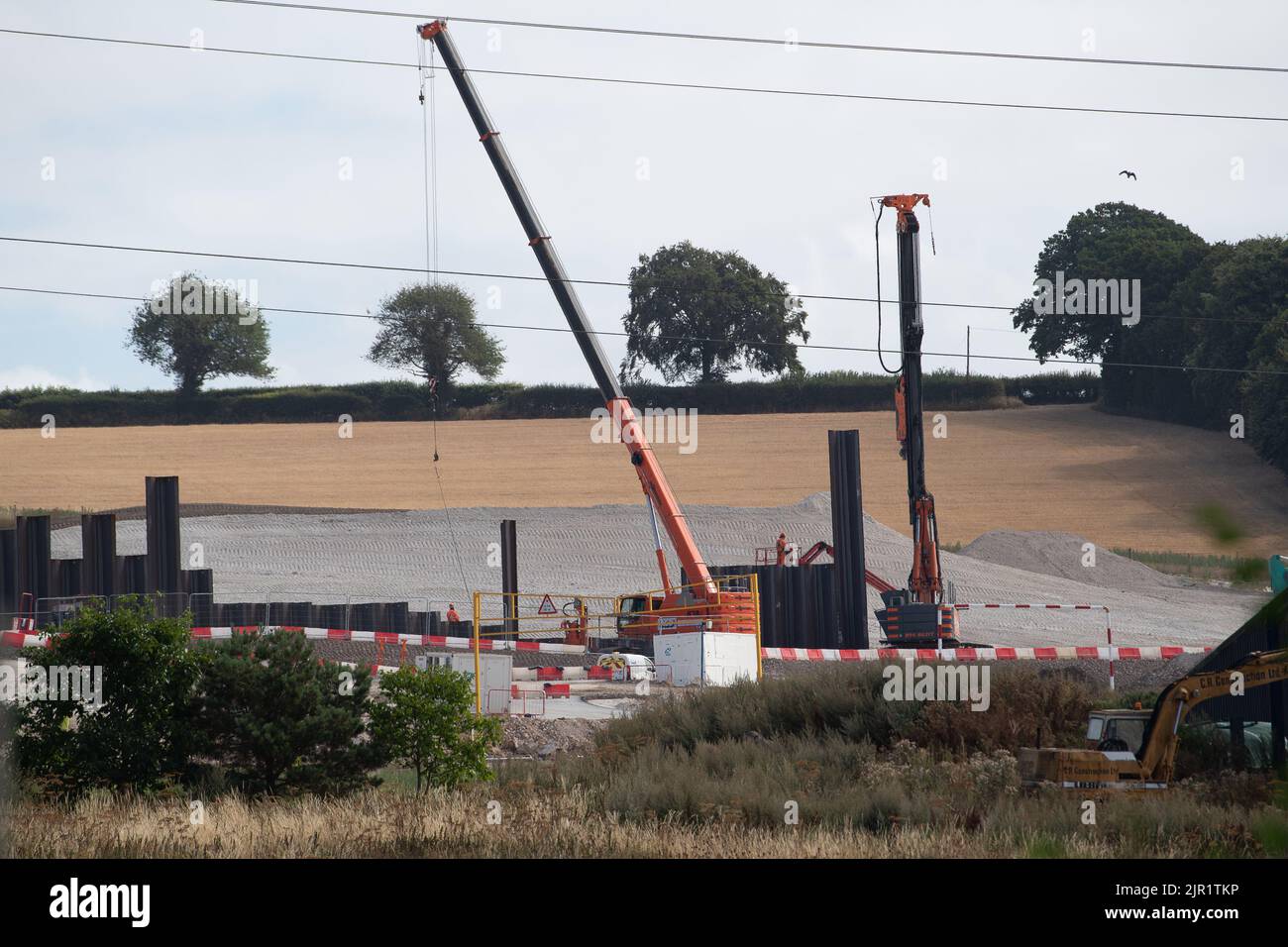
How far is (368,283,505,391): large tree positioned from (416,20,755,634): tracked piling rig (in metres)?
66.9

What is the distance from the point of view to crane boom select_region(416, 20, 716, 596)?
28.4 m

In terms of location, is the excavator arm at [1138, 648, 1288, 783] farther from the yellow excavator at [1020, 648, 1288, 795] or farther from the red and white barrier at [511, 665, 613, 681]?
the red and white barrier at [511, 665, 613, 681]

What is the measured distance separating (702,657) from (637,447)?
640 centimetres

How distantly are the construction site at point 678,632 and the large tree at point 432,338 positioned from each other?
28.1 m

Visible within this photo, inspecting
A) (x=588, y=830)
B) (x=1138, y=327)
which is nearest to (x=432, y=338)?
(x=1138, y=327)

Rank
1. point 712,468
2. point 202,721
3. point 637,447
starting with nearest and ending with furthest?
1. point 202,721
2. point 637,447
3. point 712,468

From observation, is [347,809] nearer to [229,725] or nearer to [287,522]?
[229,725]

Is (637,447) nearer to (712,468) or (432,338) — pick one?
(712,468)

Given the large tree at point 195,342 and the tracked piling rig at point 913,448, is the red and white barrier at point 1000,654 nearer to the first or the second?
the tracked piling rig at point 913,448

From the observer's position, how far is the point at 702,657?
77.6 feet
